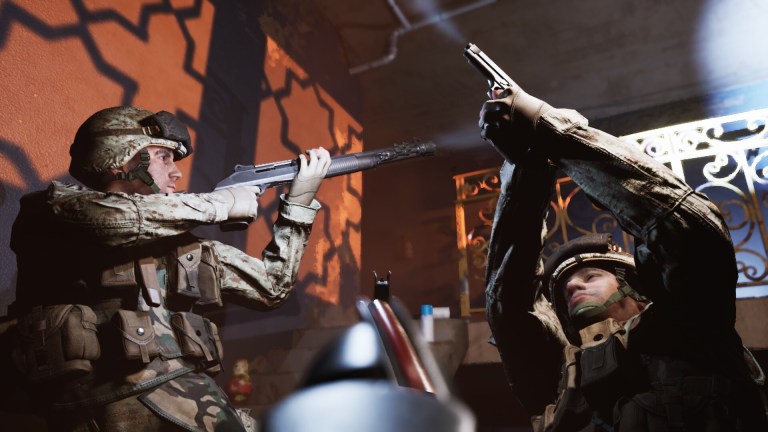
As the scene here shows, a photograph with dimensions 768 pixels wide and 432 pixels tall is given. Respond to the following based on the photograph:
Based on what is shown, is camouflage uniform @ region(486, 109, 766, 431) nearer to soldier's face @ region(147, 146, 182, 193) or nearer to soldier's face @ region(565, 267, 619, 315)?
soldier's face @ region(565, 267, 619, 315)

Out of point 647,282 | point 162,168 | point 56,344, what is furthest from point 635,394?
point 162,168

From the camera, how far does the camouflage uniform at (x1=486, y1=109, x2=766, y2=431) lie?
1.50 meters

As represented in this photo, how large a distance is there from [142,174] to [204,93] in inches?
71.9

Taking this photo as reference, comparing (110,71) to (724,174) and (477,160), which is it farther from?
(724,174)

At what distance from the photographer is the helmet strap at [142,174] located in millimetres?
2139

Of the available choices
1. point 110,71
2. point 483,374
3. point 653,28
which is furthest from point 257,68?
point 653,28

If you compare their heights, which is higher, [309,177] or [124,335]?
[309,177]

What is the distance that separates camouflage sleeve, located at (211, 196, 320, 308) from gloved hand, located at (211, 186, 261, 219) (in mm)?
235

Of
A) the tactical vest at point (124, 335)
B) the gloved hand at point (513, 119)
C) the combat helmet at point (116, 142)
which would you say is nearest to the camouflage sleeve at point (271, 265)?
the tactical vest at point (124, 335)

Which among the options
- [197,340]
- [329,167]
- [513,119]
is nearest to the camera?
[513,119]

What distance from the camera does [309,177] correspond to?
108 inches

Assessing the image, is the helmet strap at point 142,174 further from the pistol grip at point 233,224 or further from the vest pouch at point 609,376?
the vest pouch at point 609,376

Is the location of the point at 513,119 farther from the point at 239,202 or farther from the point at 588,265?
the point at 239,202

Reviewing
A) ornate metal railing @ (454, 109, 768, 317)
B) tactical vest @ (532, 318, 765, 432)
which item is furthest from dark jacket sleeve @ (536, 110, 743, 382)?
ornate metal railing @ (454, 109, 768, 317)
